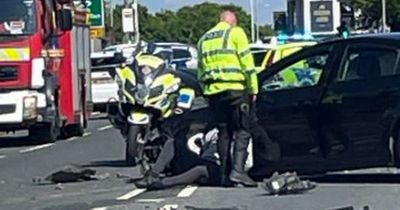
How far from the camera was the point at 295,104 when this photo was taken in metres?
15.2

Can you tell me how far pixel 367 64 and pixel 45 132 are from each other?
12.2 m

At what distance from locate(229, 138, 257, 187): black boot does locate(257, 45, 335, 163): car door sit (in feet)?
1.55

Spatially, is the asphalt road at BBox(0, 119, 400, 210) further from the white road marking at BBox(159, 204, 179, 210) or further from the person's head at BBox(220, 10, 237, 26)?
the person's head at BBox(220, 10, 237, 26)

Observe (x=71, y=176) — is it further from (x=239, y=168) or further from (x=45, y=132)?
(x=45, y=132)

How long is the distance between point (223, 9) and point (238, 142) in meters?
1.72

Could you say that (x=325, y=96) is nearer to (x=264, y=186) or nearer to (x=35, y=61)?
(x=264, y=186)

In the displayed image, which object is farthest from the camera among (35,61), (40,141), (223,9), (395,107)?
(40,141)

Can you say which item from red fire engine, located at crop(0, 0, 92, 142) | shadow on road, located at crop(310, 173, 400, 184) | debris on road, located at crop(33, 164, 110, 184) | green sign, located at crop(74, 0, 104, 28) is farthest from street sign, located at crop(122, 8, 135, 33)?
shadow on road, located at crop(310, 173, 400, 184)

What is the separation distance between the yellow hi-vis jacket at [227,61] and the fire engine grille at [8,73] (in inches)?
396

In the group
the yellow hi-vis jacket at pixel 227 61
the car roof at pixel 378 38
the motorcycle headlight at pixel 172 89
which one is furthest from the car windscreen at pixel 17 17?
the car roof at pixel 378 38

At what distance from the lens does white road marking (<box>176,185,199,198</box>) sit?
1452cm

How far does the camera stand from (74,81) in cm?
Result: 2750

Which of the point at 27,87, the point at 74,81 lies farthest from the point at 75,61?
the point at 27,87

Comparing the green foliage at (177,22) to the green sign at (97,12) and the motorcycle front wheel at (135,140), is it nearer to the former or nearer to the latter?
the green sign at (97,12)
